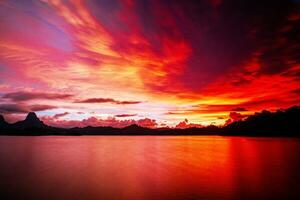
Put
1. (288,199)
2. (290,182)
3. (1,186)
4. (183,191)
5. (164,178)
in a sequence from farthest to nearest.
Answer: (164,178) → (290,182) → (1,186) → (183,191) → (288,199)

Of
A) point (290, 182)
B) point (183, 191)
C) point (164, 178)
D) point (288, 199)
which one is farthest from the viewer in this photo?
point (164, 178)

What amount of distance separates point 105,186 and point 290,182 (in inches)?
1031

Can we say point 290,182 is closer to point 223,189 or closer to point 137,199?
point 223,189

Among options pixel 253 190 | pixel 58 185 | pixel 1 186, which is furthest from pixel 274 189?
pixel 1 186

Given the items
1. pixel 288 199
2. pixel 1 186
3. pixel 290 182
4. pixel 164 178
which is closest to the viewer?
pixel 288 199

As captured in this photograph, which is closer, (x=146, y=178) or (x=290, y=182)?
(x=290, y=182)

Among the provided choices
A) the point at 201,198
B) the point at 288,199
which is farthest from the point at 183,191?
the point at 288,199

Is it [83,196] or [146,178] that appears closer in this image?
[83,196]

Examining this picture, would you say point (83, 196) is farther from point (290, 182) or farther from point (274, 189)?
point (290, 182)

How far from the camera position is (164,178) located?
126ft

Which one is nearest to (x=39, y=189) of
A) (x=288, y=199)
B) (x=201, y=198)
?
(x=201, y=198)

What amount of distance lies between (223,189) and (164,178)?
1045 cm

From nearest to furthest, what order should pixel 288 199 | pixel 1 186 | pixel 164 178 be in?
1. pixel 288 199
2. pixel 1 186
3. pixel 164 178

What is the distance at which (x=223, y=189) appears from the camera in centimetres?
3072
